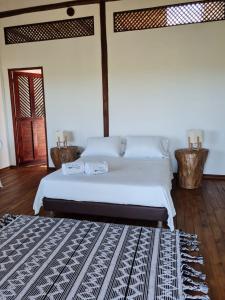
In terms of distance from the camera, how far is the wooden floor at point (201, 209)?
2.05 m

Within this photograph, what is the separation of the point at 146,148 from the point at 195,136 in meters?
0.79

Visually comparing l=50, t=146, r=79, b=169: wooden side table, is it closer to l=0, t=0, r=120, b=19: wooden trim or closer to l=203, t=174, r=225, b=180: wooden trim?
l=203, t=174, r=225, b=180: wooden trim

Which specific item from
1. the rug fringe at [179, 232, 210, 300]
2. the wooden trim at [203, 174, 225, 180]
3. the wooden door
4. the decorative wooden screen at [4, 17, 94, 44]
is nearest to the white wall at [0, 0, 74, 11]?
the decorative wooden screen at [4, 17, 94, 44]

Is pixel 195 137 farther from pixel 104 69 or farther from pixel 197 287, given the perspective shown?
pixel 197 287

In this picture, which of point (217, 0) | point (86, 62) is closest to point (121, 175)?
point (86, 62)

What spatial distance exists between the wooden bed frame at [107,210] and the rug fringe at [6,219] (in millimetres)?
403

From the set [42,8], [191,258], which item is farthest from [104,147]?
[42,8]

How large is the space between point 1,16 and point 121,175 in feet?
13.6

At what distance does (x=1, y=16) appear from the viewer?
5.00 metres

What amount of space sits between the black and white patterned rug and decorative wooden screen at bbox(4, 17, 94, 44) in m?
3.47

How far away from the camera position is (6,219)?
300 cm

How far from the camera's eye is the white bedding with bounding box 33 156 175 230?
8.66 ft

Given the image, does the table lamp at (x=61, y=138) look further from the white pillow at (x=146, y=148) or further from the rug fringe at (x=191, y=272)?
the rug fringe at (x=191, y=272)

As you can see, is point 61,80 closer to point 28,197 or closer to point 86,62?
point 86,62
